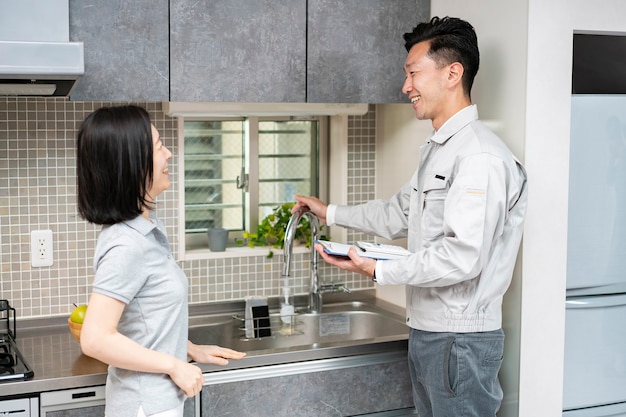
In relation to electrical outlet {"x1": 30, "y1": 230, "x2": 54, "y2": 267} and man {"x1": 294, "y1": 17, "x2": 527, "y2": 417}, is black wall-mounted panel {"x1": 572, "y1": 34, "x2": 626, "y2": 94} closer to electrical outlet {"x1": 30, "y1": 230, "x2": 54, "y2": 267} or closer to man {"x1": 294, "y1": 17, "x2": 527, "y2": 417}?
man {"x1": 294, "y1": 17, "x2": 527, "y2": 417}

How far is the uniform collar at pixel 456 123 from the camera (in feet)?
8.08

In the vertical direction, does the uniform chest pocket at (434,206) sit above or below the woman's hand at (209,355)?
above

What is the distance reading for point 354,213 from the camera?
2883 mm

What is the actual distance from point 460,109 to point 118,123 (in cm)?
111

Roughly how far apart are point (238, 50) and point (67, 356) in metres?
1.10

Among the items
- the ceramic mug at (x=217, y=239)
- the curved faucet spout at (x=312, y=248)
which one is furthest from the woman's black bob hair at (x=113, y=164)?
the ceramic mug at (x=217, y=239)

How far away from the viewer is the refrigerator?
273cm

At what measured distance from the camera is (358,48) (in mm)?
2812

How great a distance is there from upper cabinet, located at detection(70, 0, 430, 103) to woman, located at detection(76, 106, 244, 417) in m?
0.62

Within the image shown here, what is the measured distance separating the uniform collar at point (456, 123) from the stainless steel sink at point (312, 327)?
0.71m

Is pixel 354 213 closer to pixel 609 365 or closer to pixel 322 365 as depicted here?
pixel 322 365

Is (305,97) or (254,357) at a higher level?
(305,97)

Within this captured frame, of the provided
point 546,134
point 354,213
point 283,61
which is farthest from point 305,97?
point 546,134

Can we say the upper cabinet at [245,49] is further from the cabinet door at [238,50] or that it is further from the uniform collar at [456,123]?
the uniform collar at [456,123]
